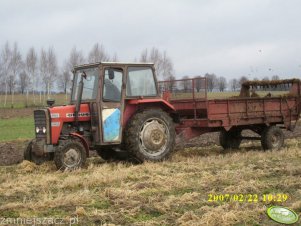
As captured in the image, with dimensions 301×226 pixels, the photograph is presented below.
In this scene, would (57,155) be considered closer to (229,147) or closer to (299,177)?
(299,177)

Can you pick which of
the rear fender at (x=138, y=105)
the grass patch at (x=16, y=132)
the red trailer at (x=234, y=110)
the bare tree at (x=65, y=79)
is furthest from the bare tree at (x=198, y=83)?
the bare tree at (x=65, y=79)

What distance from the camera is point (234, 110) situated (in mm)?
11969

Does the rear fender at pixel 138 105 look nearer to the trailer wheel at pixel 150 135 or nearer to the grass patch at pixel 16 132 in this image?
the trailer wheel at pixel 150 135

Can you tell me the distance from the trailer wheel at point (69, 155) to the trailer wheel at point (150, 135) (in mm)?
1144

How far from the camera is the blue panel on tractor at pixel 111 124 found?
9.88 meters

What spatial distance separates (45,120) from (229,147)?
5.93 meters

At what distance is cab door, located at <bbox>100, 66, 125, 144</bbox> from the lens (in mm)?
9859

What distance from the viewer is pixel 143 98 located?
1042 cm

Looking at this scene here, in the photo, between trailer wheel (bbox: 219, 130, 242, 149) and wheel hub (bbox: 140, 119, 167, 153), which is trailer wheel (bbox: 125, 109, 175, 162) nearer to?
wheel hub (bbox: 140, 119, 167, 153)

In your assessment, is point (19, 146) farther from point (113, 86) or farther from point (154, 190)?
point (154, 190)

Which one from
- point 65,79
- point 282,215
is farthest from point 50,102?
point 65,79

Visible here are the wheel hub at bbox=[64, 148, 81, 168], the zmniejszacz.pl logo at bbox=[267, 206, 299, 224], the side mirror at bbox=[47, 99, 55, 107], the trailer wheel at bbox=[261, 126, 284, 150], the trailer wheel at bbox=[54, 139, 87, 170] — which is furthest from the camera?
the trailer wheel at bbox=[261, 126, 284, 150]

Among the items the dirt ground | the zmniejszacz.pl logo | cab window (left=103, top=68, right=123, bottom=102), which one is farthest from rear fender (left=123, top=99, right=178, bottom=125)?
the zmniejszacz.pl logo

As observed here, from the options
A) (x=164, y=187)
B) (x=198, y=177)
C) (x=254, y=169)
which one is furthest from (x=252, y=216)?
(x=254, y=169)
